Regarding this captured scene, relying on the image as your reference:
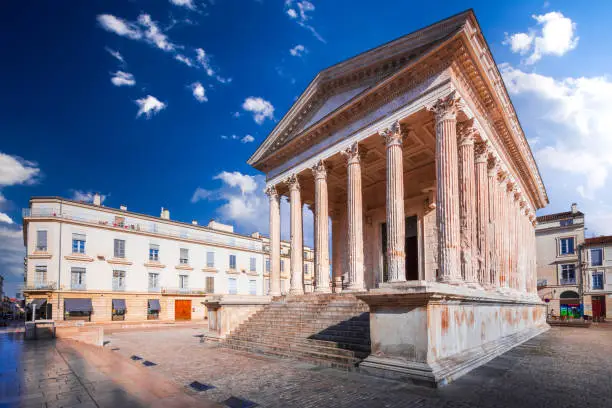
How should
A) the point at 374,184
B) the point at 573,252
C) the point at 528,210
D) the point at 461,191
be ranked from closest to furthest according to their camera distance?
1. the point at 461,191
2. the point at 374,184
3. the point at 528,210
4. the point at 573,252

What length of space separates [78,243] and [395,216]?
30249mm

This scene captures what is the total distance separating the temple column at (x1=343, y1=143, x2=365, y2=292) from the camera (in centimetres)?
1531

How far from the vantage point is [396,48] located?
48.1ft

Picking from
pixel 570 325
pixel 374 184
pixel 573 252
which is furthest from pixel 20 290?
pixel 573 252

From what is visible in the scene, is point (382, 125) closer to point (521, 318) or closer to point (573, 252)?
point (521, 318)

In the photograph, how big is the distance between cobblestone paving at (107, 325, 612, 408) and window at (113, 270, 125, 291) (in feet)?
87.4

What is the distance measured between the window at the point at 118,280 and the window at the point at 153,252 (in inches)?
121

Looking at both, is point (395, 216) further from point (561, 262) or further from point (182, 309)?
point (561, 262)

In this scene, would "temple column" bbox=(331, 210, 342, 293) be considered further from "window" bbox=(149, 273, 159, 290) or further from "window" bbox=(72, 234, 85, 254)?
"window" bbox=(72, 234, 85, 254)

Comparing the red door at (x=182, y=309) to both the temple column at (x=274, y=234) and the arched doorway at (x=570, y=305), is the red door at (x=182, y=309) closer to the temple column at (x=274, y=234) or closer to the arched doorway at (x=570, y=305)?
the temple column at (x=274, y=234)

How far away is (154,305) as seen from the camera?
1420 inches

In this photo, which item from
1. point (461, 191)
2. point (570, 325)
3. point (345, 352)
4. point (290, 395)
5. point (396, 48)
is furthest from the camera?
point (570, 325)

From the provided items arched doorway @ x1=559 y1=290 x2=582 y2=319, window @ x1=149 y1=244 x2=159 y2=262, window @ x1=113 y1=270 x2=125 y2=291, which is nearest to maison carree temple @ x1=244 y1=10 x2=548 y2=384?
window @ x1=149 y1=244 x2=159 y2=262

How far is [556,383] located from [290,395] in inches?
213
